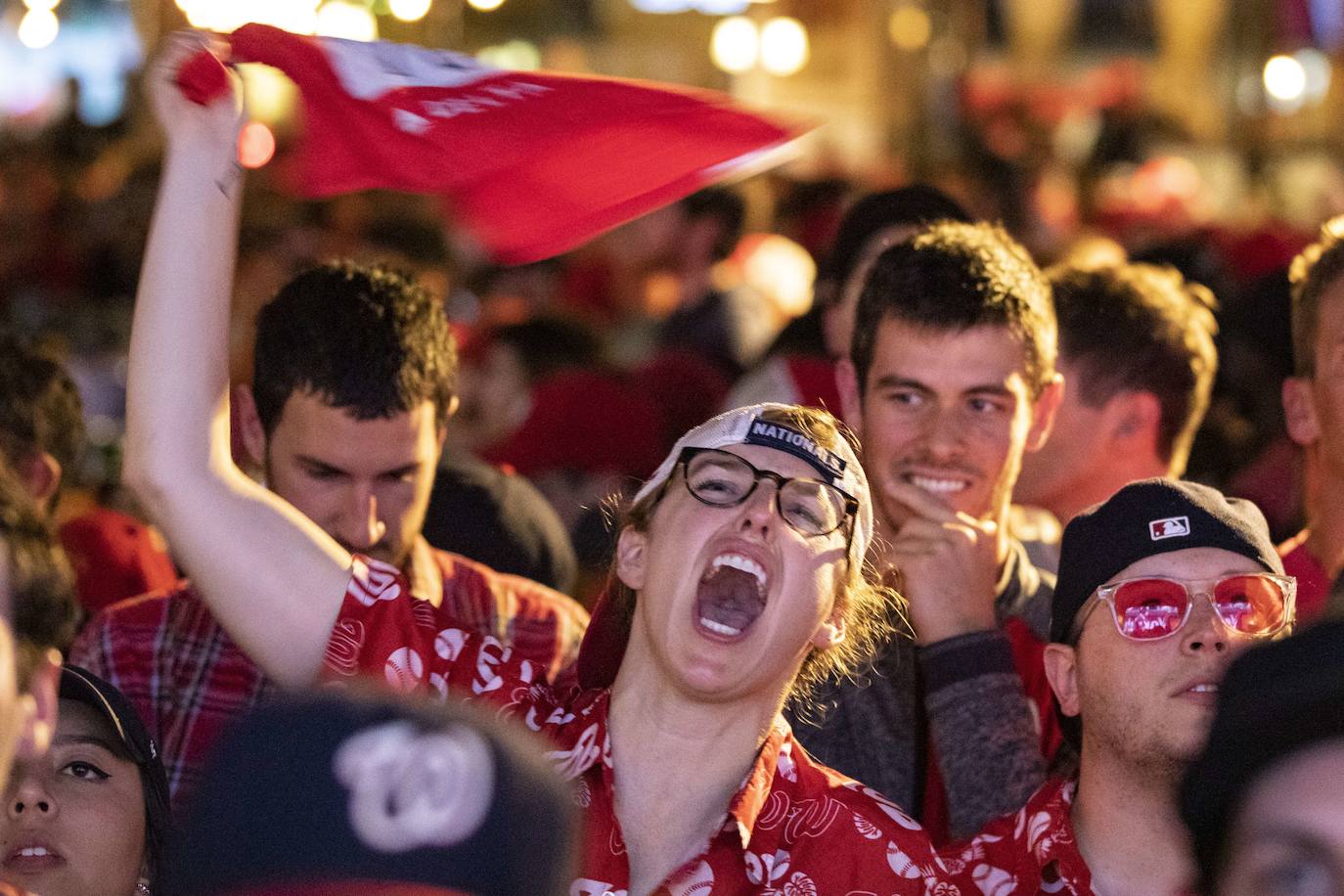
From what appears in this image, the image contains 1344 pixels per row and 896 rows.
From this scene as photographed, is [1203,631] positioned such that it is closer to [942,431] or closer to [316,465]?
[942,431]

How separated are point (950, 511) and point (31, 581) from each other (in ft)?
6.81

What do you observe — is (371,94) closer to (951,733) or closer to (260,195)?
(951,733)

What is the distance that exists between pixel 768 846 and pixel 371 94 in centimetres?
158

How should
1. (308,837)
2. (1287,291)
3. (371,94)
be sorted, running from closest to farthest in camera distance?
(308,837)
(371,94)
(1287,291)

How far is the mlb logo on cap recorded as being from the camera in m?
3.07

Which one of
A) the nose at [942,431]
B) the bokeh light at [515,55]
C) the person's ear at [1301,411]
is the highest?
the bokeh light at [515,55]

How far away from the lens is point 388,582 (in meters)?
2.92

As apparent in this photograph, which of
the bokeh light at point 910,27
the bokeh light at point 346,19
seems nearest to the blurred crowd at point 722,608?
the bokeh light at point 346,19

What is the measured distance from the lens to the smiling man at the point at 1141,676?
297 cm

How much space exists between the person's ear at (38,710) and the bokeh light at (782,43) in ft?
44.0

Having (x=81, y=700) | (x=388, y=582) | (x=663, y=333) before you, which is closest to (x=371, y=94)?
(x=388, y=582)

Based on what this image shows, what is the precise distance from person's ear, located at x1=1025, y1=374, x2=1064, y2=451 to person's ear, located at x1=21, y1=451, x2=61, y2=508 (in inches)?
83.3

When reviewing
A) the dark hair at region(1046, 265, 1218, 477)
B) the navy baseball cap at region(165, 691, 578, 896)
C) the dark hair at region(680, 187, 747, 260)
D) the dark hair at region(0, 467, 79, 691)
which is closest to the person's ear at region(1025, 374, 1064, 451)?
the dark hair at region(1046, 265, 1218, 477)

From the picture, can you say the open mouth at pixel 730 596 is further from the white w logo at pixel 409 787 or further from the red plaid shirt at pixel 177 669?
the white w logo at pixel 409 787
